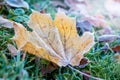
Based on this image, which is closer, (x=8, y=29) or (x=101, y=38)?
(x=8, y=29)

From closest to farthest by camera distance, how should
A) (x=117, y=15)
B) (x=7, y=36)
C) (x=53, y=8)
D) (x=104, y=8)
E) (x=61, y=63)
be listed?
(x=61, y=63)
(x=7, y=36)
(x=53, y=8)
(x=117, y=15)
(x=104, y=8)

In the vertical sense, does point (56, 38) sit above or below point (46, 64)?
above

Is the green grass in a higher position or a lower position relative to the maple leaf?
lower

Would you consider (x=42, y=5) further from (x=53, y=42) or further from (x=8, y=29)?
(x=53, y=42)

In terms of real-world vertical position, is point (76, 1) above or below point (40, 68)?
above

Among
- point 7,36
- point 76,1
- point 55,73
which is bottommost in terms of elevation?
point 55,73

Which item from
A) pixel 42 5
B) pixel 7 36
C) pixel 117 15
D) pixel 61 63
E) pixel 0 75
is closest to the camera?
pixel 0 75

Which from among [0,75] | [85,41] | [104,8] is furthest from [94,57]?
[104,8]

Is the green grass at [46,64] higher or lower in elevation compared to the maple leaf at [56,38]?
lower
